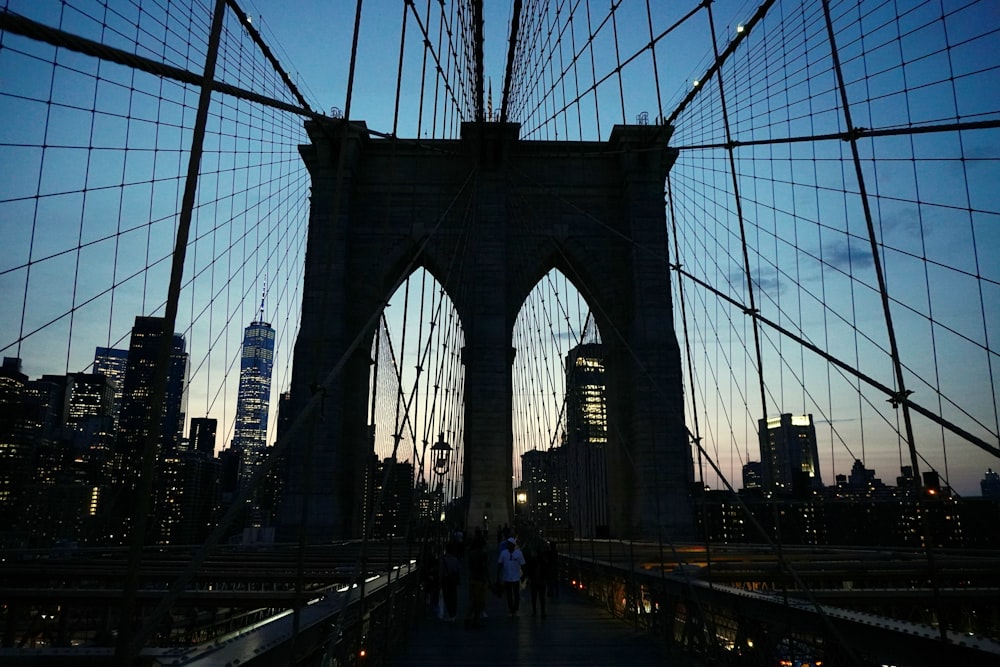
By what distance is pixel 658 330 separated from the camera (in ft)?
70.4

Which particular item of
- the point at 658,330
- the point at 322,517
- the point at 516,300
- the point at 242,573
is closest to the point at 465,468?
the point at 322,517

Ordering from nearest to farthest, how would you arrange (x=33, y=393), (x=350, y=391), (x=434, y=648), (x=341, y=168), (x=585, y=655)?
1. (x=341, y=168)
2. (x=585, y=655)
3. (x=434, y=648)
4. (x=33, y=393)
5. (x=350, y=391)

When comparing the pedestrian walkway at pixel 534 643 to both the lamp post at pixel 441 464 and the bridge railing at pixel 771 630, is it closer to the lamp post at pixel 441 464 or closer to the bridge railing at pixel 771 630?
the bridge railing at pixel 771 630

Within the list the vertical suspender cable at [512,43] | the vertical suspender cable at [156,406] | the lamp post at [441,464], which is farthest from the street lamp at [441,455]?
the vertical suspender cable at [156,406]

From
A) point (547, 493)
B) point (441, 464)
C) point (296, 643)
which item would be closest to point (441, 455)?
point (441, 464)

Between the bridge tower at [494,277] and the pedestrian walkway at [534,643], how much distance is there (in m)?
11.8

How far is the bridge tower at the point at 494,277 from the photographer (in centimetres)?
2052

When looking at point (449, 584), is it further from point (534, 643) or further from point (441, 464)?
point (441, 464)

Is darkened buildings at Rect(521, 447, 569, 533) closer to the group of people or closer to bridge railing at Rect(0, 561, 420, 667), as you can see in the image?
the group of people

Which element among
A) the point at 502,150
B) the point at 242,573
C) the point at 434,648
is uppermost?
the point at 502,150

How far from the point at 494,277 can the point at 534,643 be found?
53.2ft

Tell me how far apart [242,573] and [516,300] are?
17.1 metres

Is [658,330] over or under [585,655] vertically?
over

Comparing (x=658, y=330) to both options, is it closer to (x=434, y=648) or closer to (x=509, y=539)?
(x=509, y=539)
